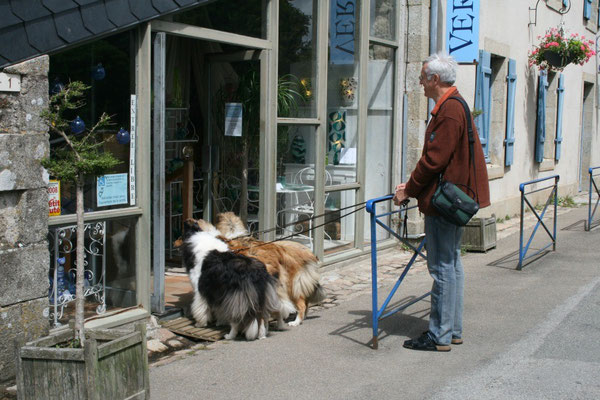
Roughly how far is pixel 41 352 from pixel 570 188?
1488 centimetres

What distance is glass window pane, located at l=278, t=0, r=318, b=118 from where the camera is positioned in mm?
7312

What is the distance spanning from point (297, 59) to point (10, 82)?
12.2 feet

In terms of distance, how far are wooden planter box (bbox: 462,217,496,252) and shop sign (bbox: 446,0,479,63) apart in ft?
6.88

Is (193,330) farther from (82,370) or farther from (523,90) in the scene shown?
(523,90)

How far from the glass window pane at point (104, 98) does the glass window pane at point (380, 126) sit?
13.5 ft

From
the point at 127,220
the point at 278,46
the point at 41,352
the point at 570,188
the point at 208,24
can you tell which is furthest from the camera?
the point at 570,188

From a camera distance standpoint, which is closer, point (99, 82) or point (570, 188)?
point (99, 82)

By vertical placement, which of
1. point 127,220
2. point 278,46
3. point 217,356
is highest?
point 278,46

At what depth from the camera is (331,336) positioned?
5637 millimetres

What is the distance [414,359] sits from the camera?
5.02 meters

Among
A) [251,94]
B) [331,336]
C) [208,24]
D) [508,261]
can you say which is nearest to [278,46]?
[251,94]

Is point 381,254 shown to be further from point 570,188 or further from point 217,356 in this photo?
point 570,188

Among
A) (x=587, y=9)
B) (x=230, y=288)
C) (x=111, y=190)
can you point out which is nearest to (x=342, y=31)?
(x=111, y=190)

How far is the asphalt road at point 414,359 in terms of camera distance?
4418mm
